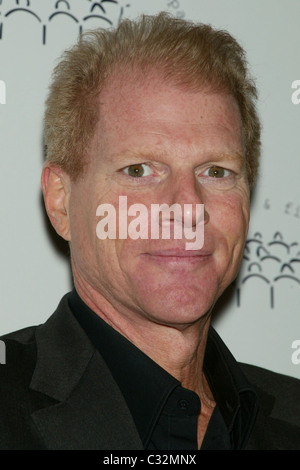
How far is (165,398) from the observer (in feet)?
4.97

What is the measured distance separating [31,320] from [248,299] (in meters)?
0.61

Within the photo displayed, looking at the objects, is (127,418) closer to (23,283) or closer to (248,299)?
(23,283)

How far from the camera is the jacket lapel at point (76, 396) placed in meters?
1.40

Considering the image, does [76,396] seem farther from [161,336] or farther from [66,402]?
[161,336]

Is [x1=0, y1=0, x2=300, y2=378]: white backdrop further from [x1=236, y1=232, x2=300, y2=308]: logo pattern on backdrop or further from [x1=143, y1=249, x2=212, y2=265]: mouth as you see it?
[x1=143, y1=249, x2=212, y2=265]: mouth

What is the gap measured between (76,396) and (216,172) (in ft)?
1.82

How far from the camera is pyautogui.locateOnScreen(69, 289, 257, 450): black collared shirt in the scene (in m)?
1.50

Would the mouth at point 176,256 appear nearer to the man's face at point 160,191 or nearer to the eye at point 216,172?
the man's face at point 160,191

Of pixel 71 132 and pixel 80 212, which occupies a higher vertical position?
pixel 71 132

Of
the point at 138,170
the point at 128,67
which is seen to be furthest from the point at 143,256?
the point at 128,67

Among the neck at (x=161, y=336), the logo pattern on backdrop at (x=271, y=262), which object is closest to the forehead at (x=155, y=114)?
the neck at (x=161, y=336)

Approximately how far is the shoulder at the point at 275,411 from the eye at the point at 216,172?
0.52m

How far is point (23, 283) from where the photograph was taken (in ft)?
6.17

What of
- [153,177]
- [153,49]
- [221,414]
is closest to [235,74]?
[153,49]
